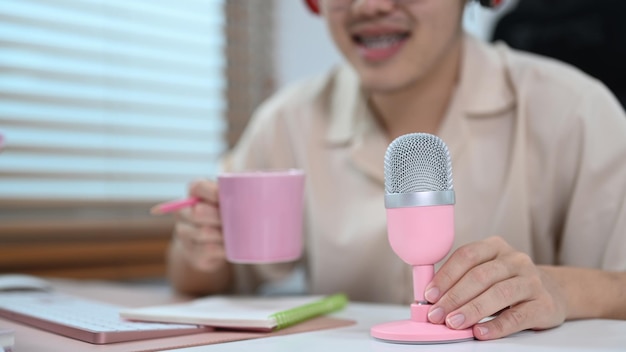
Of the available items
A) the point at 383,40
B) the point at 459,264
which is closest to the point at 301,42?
the point at 383,40

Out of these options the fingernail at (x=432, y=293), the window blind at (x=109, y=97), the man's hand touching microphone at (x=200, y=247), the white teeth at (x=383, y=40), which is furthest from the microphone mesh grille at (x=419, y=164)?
the window blind at (x=109, y=97)

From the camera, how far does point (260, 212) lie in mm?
974

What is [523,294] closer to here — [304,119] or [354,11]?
[354,11]

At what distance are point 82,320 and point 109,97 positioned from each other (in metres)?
1.22

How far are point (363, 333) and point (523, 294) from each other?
0.19 meters

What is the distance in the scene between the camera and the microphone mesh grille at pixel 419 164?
708 millimetres

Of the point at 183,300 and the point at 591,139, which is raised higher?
the point at 591,139

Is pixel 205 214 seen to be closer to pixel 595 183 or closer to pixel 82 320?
pixel 82 320

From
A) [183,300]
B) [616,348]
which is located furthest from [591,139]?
[183,300]

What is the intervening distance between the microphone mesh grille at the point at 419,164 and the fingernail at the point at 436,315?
→ 4.9 inches

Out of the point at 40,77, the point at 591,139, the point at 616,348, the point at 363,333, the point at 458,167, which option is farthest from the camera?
the point at 40,77

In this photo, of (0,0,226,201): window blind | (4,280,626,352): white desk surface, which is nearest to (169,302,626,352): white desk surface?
(4,280,626,352): white desk surface

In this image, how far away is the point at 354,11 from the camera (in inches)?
47.1

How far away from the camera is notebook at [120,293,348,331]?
0.84 m
